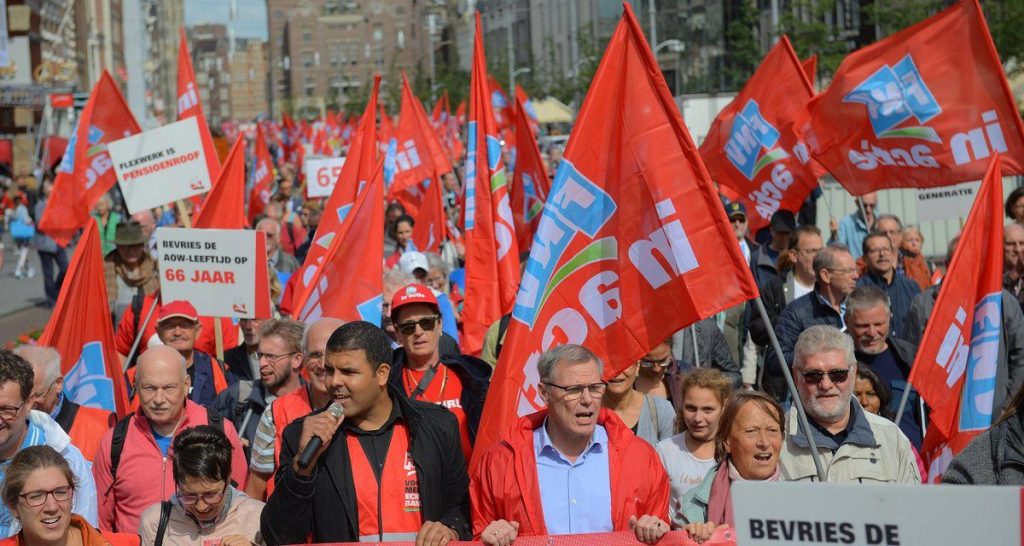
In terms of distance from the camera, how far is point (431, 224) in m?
13.1

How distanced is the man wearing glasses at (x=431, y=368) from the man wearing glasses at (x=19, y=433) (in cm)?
121

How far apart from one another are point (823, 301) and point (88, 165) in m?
7.58

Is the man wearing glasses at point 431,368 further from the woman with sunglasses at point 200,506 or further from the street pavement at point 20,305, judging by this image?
the street pavement at point 20,305

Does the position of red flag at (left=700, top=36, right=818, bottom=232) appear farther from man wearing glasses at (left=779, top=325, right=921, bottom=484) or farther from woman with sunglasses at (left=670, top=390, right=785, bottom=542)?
woman with sunglasses at (left=670, top=390, right=785, bottom=542)

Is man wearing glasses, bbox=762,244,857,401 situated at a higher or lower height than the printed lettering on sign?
lower

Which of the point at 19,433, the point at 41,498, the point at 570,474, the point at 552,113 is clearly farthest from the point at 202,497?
the point at 552,113

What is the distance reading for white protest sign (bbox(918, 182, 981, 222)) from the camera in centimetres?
1208

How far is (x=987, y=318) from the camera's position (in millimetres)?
6168

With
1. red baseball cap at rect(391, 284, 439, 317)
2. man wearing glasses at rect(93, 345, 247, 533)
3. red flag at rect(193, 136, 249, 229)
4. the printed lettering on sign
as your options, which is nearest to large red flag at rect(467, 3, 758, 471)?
red baseball cap at rect(391, 284, 439, 317)

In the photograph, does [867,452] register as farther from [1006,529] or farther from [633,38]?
[1006,529]

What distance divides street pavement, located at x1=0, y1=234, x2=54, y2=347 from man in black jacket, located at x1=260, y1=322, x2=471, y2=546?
12.8 m

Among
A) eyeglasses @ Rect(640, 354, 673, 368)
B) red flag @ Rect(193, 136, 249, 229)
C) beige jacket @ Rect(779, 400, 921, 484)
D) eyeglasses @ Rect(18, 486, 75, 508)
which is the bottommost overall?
beige jacket @ Rect(779, 400, 921, 484)

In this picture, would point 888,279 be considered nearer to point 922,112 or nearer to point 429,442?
point 922,112

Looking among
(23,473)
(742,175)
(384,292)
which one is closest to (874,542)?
(23,473)
